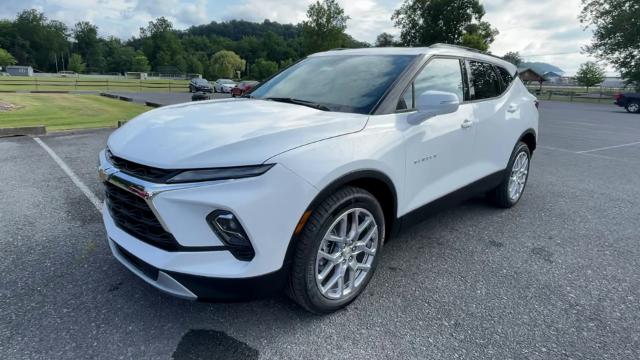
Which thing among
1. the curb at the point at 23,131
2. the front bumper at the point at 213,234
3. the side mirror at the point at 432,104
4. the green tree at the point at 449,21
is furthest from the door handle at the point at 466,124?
the green tree at the point at 449,21

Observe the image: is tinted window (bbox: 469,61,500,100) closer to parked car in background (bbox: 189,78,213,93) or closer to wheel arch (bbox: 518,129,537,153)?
wheel arch (bbox: 518,129,537,153)

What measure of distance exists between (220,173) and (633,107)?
95.0 ft

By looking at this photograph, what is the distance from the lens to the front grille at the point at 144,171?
2029 millimetres

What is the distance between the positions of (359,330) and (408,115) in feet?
4.83

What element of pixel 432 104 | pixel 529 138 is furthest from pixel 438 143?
pixel 529 138

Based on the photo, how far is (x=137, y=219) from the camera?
2.22 m

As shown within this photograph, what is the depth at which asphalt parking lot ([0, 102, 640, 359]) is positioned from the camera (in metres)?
2.25

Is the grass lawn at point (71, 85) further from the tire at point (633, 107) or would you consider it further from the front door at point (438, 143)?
the tire at point (633, 107)

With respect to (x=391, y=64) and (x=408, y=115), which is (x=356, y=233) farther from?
(x=391, y=64)

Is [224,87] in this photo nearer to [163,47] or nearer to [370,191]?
[370,191]

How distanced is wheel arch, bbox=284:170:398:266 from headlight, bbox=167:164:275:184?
36cm

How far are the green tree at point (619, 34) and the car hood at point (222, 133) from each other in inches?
1877

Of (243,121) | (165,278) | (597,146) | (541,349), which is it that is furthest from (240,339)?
(597,146)

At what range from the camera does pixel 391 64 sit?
3139mm
